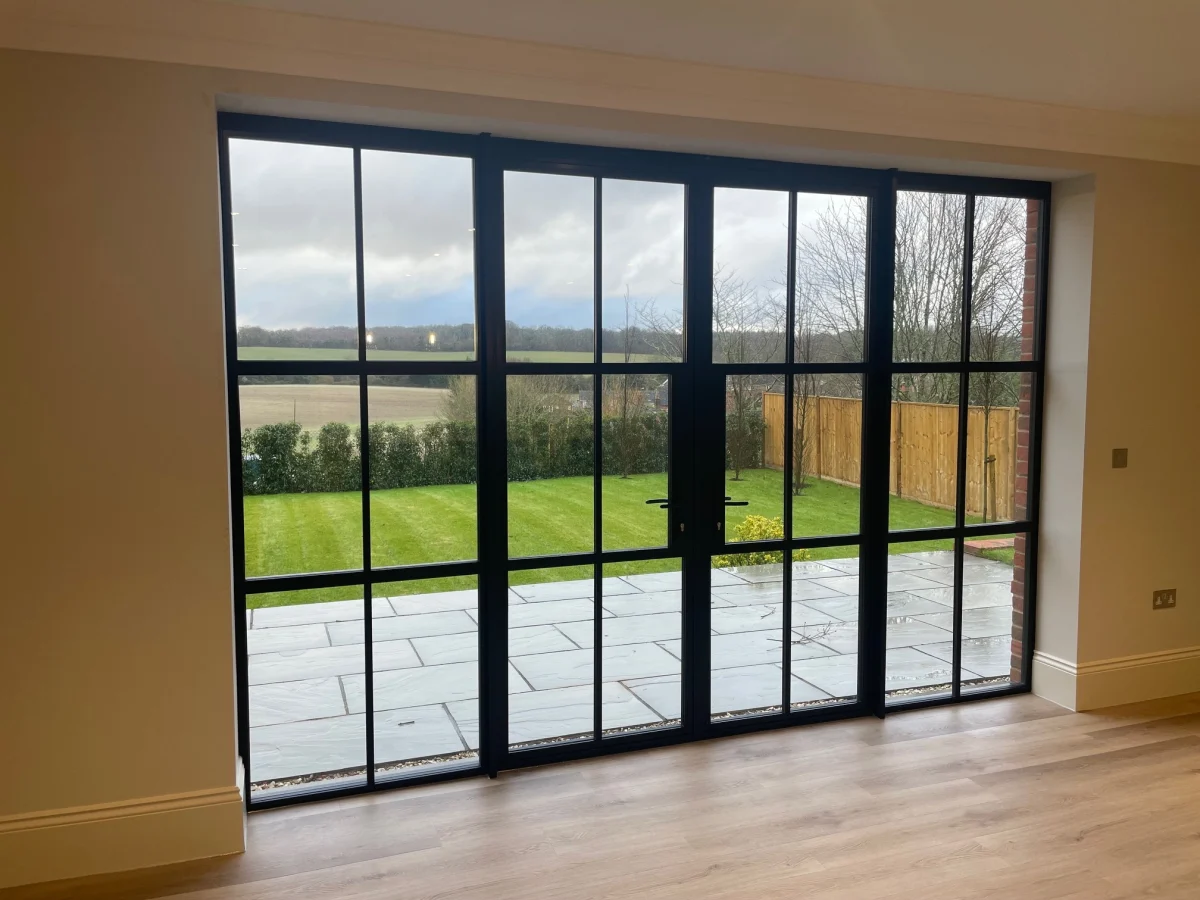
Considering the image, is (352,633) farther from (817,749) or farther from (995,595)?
(995,595)

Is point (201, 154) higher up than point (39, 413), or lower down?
higher up

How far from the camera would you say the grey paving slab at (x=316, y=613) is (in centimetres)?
342

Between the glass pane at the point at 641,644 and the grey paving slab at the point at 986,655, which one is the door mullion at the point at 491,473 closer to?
the glass pane at the point at 641,644

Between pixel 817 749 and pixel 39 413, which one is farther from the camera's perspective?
pixel 817 749

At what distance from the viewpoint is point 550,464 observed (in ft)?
12.3

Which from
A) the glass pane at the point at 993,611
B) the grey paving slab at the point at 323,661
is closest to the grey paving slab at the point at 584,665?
the grey paving slab at the point at 323,661

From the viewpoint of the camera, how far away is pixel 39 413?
2869 mm

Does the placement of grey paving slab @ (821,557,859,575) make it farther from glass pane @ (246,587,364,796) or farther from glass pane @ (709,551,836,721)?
glass pane @ (246,587,364,796)

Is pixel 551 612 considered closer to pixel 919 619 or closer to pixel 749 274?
pixel 749 274

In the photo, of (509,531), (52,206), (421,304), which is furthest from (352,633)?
(52,206)

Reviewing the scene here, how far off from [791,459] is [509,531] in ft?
4.42

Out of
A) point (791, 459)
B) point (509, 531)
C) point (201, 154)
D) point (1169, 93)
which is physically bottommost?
point (509, 531)

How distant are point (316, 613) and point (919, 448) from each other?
283cm

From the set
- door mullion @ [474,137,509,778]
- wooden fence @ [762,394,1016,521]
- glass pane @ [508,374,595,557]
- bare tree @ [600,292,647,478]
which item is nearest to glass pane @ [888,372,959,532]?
wooden fence @ [762,394,1016,521]
